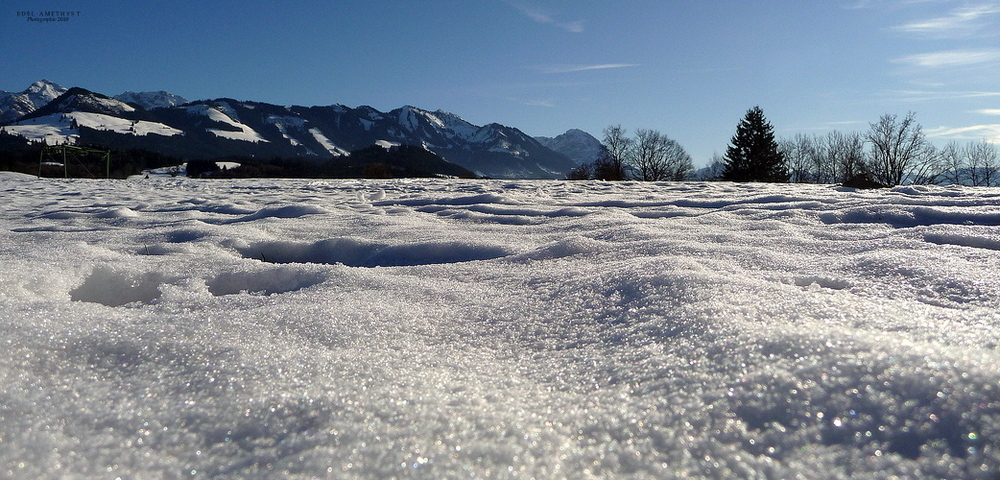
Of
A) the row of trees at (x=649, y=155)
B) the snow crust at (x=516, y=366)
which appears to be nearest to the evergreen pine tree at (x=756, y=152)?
the row of trees at (x=649, y=155)

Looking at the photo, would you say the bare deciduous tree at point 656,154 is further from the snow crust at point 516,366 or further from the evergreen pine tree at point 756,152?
the snow crust at point 516,366

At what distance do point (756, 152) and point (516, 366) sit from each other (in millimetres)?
32705

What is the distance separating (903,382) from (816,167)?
5464 centimetres

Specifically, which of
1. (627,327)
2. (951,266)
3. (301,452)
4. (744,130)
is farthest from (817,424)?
(744,130)

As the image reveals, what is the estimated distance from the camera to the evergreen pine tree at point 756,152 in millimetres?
28859

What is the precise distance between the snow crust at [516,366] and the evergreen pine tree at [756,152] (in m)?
30.4

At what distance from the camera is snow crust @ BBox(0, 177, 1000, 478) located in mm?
527

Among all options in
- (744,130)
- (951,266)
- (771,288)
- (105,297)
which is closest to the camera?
(771,288)

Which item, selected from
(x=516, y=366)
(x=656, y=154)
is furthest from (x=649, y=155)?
(x=516, y=366)

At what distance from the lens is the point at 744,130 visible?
96.6ft

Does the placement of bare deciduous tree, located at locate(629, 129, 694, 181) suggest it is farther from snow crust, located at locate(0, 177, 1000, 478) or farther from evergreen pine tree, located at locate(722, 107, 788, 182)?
snow crust, located at locate(0, 177, 1000, 478)

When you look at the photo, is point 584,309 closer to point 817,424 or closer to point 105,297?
point 817,424

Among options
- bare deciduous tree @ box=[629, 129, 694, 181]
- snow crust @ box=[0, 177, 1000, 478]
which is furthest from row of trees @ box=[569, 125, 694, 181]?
snow crust @ box=[0, 177, 1000, 478]

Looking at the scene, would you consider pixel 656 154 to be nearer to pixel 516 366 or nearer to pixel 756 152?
pixel 756 152
